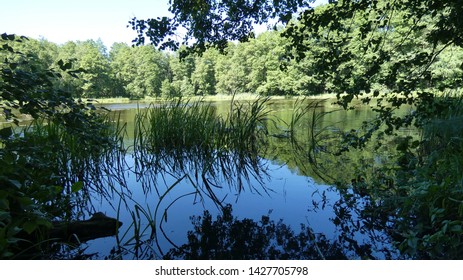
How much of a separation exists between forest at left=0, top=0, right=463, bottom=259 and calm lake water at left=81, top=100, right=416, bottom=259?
3 cm

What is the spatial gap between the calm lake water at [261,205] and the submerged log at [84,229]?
78 millimetres

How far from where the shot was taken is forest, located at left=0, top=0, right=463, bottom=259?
1.70 metres

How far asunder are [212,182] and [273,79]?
26.8 meters

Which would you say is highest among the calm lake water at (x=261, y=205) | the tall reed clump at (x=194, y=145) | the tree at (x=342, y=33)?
the tree at (x=342, y=33)

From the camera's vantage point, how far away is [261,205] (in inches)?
115

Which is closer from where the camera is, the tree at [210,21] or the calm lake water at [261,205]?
the calm lake water at [261,205]

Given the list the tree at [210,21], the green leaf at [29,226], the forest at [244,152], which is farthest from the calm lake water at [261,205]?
the tree at [210,21]

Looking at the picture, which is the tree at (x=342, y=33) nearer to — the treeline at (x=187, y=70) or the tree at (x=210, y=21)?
the tree at (x=210, y=21)

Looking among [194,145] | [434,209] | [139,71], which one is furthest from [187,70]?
[434,209]

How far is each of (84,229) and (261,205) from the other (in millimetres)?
1463

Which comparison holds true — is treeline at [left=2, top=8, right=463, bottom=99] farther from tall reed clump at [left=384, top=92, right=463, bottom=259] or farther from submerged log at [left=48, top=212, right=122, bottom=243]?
submerged log at [left=48, top=212, right=122, bottom=243]

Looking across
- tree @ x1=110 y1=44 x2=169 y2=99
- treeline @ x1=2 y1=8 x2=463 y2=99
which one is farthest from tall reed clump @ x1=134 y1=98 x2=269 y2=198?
tree @ x1=110 y1=44 x2=169 y2=99

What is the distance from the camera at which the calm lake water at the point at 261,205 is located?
2164 millimetres

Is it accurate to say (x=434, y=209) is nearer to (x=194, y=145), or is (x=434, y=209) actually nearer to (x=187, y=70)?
(x=194, y=145)
